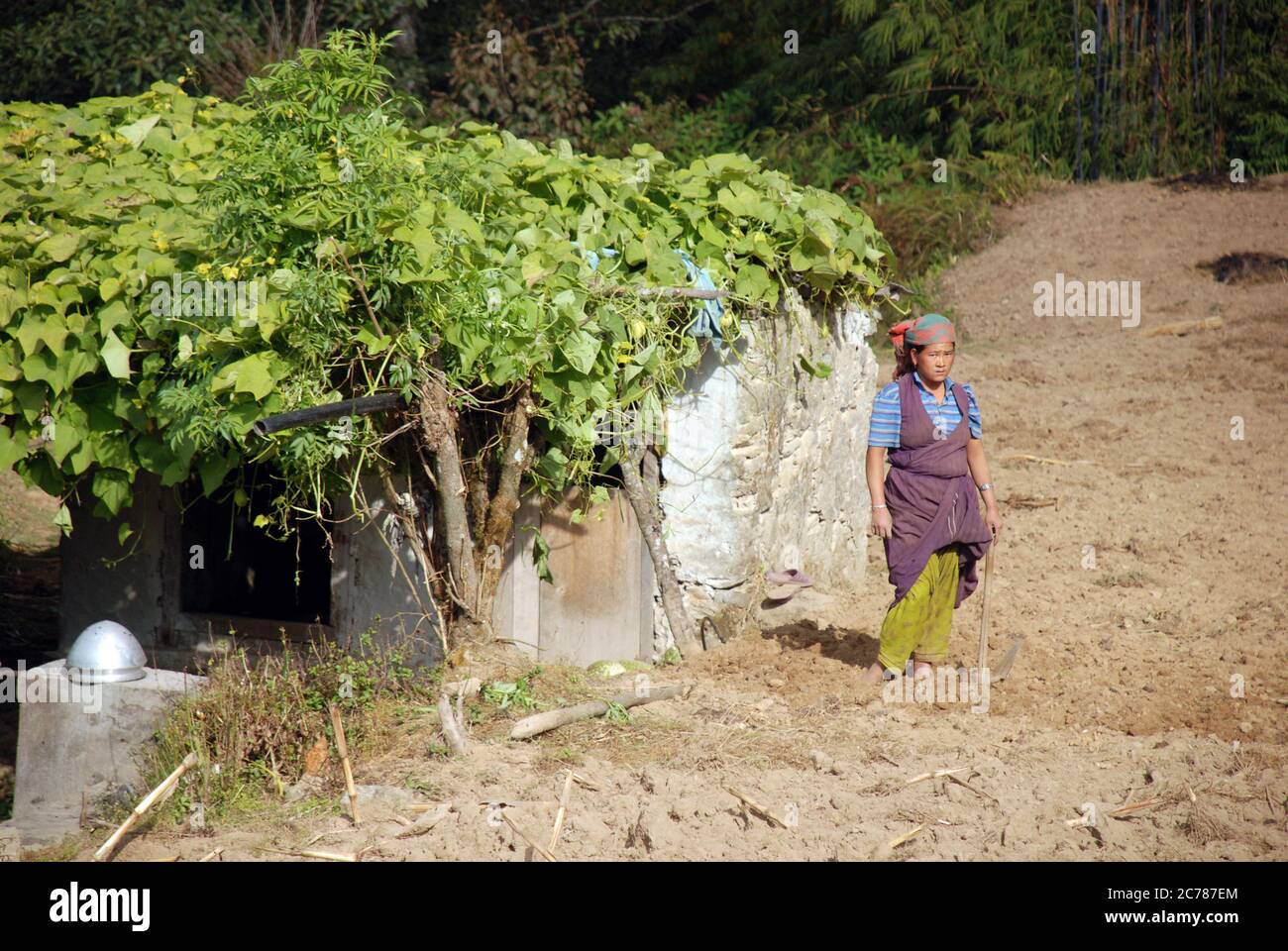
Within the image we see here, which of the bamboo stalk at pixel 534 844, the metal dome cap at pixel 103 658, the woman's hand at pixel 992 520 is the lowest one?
the bamboo stalk at pixel 534 844

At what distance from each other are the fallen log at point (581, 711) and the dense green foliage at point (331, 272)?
107cm

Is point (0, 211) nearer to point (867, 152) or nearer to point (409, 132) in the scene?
point (409, 132)

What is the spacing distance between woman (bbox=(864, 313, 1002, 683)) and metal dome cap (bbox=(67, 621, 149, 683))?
3231 mm

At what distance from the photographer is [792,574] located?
6.61 m

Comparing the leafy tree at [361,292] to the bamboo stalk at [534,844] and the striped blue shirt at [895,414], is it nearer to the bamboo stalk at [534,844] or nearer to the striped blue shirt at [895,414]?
the striped blue shirt at [895,414]

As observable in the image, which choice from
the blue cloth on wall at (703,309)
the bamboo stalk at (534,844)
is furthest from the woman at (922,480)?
the bamboo stalk at (534,844)

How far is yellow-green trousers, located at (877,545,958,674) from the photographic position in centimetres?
547

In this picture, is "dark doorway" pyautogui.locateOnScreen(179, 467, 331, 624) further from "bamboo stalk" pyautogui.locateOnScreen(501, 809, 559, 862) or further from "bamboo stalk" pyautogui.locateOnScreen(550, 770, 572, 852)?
"bamboo stalk" pyautogui.locateOnScreen(501, 809, 559, 862)

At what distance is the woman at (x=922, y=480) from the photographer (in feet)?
17.6

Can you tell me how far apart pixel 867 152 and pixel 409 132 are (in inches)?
429

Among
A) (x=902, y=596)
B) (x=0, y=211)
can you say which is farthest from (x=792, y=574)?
(x=0, y=211)

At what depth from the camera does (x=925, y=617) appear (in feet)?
18.2

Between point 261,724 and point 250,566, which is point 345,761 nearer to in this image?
point 261,724

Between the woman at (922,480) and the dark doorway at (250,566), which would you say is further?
the dark doorway at (250,566)
